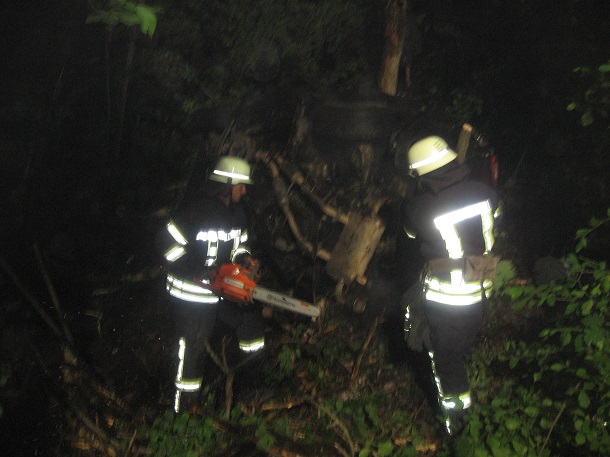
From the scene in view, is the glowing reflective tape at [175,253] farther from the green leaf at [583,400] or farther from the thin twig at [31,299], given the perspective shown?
the green leaf at [583,400]

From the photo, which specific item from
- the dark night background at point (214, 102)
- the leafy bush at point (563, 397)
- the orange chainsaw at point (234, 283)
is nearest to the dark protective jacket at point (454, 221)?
the leafy bush at point (563, 397)

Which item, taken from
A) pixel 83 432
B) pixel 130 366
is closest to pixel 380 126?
pixel 130 366

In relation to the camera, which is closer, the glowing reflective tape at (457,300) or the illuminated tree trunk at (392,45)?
the glowing reflective tape at (457,300)

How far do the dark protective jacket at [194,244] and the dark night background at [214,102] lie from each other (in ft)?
4.36

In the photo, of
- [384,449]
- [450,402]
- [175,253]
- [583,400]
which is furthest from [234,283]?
[583,400]

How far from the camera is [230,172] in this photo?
403 centimetres

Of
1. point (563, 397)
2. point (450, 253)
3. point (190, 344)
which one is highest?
point (450, 253)

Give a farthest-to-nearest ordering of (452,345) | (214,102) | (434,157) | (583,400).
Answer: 1. (214,102)
2. (452,345)
3. (434,157)
4. (583,400)

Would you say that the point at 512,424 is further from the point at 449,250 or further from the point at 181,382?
the point at 181,382

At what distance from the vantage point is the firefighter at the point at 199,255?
396cm

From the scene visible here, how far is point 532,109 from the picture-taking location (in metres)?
5.17

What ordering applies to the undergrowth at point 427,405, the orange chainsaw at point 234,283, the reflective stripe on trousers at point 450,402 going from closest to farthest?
the undergrowth at point 427,405, the reflective stripe on trousers at point 450,402, the orange chainsaw at point 234,283

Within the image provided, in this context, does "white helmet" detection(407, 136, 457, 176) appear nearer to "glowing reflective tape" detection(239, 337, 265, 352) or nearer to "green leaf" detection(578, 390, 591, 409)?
"green leaf" detection(578, 390, 591, 409)

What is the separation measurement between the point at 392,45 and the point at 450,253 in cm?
321
